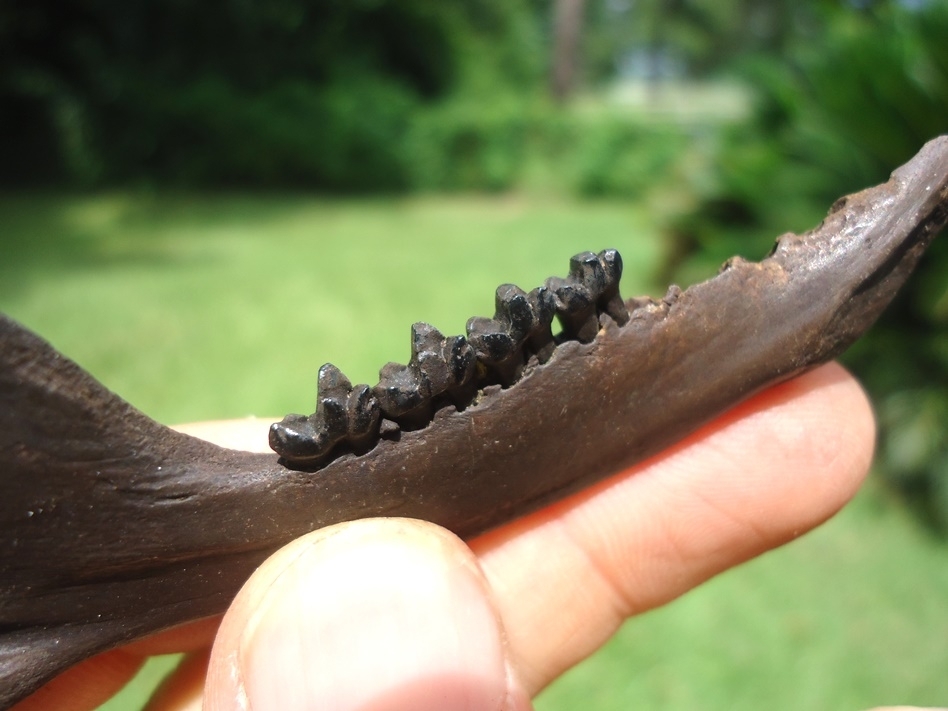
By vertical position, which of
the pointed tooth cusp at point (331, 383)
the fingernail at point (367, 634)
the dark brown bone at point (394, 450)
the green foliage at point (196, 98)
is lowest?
the fingernail at point (367, 634)

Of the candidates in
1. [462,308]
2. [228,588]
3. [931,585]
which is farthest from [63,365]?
[462,308]

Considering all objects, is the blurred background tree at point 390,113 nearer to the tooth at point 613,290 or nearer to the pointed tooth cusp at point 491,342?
the tooth at point 613,290

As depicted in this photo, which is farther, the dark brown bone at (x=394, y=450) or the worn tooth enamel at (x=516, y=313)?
the worn tooth enamel at (x=516, y=313)

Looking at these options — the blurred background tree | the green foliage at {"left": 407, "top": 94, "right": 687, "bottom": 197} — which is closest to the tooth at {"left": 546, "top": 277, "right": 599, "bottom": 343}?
the blurred background tree

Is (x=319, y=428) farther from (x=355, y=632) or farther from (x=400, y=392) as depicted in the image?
(x=355, y=632)

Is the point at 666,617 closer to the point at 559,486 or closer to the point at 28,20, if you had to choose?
the point at 559,486

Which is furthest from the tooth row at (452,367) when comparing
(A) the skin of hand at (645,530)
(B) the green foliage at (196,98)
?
(B) the green foliage at (196,98)
